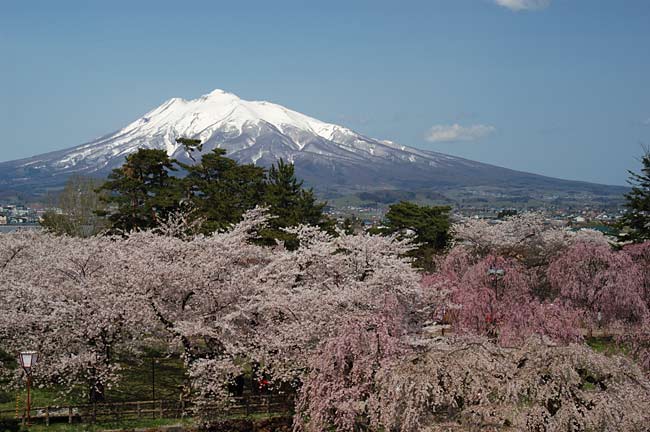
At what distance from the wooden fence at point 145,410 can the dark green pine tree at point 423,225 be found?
19291 mm

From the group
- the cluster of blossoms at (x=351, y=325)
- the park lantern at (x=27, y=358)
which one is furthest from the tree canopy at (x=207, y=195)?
the park lantern at (x=27, y=358)

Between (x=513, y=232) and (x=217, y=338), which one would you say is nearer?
(x=217, y=338)

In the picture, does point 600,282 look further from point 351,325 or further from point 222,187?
point 222,187

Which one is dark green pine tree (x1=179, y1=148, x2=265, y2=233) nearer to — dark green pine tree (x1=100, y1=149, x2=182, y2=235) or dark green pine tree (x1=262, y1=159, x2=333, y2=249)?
dark green pine tree (x1=262, y1=159, x2=333, y2=249)

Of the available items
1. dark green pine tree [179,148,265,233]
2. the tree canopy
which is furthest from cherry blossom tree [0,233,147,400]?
dark green pine tree [179,148,265,233]

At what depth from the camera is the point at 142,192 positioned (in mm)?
31000

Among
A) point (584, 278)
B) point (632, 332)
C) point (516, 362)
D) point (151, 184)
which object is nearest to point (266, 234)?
point (151, 184)

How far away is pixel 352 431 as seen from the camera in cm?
1182

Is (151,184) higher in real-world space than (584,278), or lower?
higher

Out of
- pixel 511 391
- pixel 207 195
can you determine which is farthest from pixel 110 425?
pixel 207 195

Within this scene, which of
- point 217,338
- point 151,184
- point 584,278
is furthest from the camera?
point 151,184

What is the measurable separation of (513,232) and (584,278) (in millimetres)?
14008

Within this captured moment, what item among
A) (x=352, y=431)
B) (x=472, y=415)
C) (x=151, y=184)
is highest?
(x=151, y=184)

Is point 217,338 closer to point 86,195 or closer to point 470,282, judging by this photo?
point 470,282
